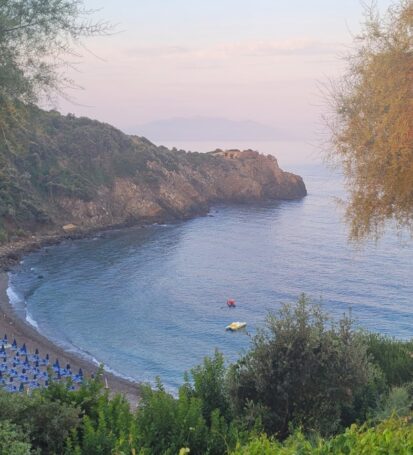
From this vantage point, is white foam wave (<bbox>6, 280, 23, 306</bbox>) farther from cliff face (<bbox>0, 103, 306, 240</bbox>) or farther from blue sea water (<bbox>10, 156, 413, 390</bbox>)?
cliff face (<bbox>0, 103, 306, 240</bbox>)

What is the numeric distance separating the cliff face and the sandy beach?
2577 centimetres

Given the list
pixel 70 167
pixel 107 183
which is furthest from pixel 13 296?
pixel 70 167

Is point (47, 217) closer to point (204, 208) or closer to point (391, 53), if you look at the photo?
point (204, 208)

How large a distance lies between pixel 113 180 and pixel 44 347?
58.3 metres

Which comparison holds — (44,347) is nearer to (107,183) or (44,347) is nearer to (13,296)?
(13,296)

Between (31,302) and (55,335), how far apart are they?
8560mm

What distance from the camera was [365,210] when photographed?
9969 mm

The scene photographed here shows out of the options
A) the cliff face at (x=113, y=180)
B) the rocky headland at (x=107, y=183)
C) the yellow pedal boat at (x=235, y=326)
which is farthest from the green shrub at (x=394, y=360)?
the cliff face at (x=113, y=180)

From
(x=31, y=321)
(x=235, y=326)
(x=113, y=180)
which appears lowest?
(x=31, y=321)

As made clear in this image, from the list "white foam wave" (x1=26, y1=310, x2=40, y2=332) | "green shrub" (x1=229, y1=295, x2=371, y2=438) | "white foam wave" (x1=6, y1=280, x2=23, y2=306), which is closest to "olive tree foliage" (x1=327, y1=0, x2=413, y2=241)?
"green shrub" (x1=229, y1=295, x2=371, y2=438)

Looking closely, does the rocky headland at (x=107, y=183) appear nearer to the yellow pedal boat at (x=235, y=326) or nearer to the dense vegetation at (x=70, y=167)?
the dense vegetation at (x=70, y=167)

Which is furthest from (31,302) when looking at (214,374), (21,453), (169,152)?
(169,152)

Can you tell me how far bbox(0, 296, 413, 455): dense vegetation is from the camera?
23.2 ft

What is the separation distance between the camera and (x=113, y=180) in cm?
9294
